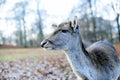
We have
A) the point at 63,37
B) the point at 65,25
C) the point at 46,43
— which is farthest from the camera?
the point at 65,25

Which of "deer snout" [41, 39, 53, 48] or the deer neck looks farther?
the deer neck

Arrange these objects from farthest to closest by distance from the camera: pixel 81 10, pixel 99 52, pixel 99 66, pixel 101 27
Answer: pixel 101 27 < pixel 81 10 < pixel 99 52 < pixel 99 66

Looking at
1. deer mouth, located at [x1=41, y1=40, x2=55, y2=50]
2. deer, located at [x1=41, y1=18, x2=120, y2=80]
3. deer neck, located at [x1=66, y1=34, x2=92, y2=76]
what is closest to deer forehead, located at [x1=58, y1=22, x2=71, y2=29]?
deer, located at [x1=41, y1=18, x2=120, y2=80]

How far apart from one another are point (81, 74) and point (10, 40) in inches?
2760

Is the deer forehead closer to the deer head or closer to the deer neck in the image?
the deer head

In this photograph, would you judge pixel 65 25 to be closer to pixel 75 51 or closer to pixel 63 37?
pixel 63 37

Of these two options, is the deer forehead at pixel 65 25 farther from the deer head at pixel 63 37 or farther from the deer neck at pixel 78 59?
the deer neck at pixel 78 59

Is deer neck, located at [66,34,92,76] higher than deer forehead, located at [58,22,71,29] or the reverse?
the reverse

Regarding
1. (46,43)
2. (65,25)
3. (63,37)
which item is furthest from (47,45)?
(65,25)

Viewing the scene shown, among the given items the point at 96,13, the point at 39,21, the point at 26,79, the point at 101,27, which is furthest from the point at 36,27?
the point at 26,79

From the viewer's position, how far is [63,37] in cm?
482

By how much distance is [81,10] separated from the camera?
42.5 metres

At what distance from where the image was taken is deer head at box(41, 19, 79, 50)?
4.65 m

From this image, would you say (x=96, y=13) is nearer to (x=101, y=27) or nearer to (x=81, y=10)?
(x=81, y=10)
